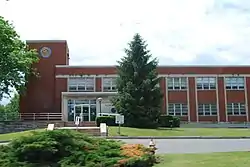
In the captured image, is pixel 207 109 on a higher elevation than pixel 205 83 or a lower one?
lower

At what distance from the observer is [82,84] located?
180ft

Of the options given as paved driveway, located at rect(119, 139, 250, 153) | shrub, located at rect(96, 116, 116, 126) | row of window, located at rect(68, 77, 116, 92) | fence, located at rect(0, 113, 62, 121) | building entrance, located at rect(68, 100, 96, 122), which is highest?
row of window, located at rect(68, 77, 116, 92)

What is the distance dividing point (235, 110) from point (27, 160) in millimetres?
45031

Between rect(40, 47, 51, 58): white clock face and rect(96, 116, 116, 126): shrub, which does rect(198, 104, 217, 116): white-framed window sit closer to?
rect(96, 116, 116, 126): shrub

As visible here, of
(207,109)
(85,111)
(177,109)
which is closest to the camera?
(85,111)

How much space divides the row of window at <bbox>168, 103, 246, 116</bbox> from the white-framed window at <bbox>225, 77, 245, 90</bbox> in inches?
82.9

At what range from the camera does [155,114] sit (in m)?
42.5

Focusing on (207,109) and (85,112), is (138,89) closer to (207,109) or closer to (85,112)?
(85,112)

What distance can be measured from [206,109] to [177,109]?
140 inches

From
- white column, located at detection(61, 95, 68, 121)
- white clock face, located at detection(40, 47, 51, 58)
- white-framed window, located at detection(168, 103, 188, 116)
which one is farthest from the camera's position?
white clock face, located at detection(40, 47, 51, 58)

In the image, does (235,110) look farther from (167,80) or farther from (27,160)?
(27,160)

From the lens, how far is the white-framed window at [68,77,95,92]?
54406 mm

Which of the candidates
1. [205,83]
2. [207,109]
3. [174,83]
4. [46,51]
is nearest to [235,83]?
[205,83]

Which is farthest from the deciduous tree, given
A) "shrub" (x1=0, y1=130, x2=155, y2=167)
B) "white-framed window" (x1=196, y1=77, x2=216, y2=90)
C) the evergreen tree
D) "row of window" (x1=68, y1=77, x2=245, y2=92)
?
"shrub" (x1=0, y1=130, x2=155, y2=167)
